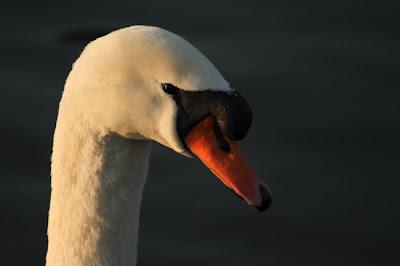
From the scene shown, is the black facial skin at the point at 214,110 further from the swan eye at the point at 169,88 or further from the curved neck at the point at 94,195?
the curved neck at the point at 94,195

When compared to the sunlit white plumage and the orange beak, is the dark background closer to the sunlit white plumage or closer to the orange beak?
the sunlit white plumage

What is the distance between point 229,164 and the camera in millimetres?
5336

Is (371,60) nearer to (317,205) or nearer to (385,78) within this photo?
(385,78)

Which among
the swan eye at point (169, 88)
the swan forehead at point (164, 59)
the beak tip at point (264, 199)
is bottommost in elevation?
the beak tip at point (264, 199)

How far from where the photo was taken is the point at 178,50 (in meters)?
5.07

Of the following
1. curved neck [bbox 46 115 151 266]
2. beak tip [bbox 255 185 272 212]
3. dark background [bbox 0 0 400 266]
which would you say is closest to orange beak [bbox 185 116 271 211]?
beak tip [bbox 255 185 272 212]

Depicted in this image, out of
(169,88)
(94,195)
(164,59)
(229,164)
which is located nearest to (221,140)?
(229,164)

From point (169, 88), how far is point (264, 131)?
4321mm

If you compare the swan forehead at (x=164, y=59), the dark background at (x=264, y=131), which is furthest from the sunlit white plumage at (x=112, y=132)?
the dark background at (x=264, y=131)

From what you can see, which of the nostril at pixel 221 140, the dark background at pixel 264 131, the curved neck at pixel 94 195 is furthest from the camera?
the dark background at pixel 264 131

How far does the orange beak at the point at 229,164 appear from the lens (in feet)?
17.3

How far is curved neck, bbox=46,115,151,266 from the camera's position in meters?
5.50

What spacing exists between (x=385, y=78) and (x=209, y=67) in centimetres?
510

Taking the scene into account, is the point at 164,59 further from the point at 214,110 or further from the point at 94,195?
the point at 94,195
